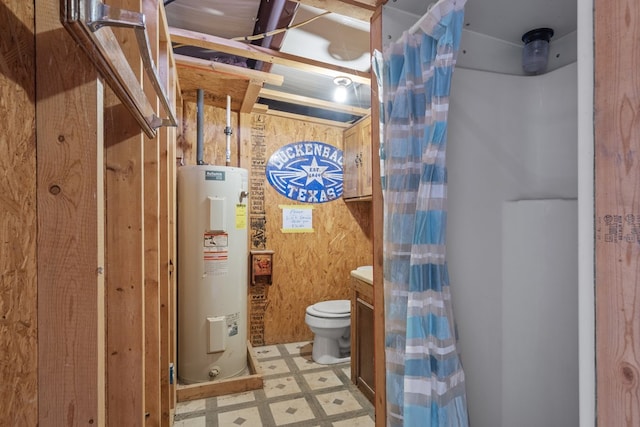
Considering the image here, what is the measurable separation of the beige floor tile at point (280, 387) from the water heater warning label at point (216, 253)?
87cm

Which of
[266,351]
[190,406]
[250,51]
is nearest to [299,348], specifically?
[266,351]

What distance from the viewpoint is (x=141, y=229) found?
101 centimetres

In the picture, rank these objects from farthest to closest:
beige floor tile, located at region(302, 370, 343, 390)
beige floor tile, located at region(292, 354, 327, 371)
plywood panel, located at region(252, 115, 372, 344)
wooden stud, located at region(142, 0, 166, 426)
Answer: plywood panel, located at region(252, 115, 372, 344) → beige floor tile, located at region(292, 354, 327, 371) → beige floor tile, located at region(302, 370, 343, 390) → wooden stud, located at region(142, 0, 166, 426)

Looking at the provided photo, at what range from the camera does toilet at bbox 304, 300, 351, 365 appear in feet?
8.44

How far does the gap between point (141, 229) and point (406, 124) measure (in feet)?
3.28

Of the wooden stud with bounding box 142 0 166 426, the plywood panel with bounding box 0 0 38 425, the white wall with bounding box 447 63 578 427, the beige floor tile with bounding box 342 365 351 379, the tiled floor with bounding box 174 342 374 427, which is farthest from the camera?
the beige floor tile with bounding box 342 365 351 379

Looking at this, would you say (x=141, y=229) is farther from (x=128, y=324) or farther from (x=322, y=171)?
(x=322, y=171)

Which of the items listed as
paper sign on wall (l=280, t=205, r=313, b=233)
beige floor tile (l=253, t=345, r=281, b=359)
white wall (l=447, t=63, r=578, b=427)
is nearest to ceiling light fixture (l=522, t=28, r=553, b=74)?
white wall (l=447, t=63, r=578, b=427)

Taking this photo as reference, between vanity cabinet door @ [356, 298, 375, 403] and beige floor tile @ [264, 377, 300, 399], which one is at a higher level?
vanity cabinet door @ [356, 298, 375, 403]

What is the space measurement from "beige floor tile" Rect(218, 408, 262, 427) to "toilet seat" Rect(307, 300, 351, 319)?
2.66 ft

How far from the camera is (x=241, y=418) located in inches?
77.8

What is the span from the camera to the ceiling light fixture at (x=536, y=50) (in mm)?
1431

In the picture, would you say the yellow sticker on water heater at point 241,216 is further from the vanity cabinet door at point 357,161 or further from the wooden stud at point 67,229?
the wooden stud at point 67,229

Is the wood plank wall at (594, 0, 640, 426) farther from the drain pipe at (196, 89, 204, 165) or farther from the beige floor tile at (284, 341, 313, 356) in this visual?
the beige floor tile at (284, 341, 313, 356)
